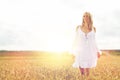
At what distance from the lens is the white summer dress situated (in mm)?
12625

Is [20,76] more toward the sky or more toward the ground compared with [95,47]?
more toward the ground

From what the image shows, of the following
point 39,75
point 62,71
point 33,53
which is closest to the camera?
point 39,75

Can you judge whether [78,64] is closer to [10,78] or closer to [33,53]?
[10,78]

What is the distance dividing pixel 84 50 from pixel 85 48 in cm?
7

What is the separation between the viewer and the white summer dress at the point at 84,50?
41.4 feet

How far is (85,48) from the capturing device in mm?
12812

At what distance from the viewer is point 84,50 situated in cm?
1283

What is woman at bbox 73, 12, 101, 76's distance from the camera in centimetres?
1257

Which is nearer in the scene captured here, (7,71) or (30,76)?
(30,76)

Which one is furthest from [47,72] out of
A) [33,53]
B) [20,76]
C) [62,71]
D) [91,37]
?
[33,53]

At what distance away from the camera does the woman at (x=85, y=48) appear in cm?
1257

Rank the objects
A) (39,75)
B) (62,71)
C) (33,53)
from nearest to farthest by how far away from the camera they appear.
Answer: (39,75) → (62,71) → (33,53)

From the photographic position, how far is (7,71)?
47.4ft

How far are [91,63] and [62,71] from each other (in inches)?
58.4
